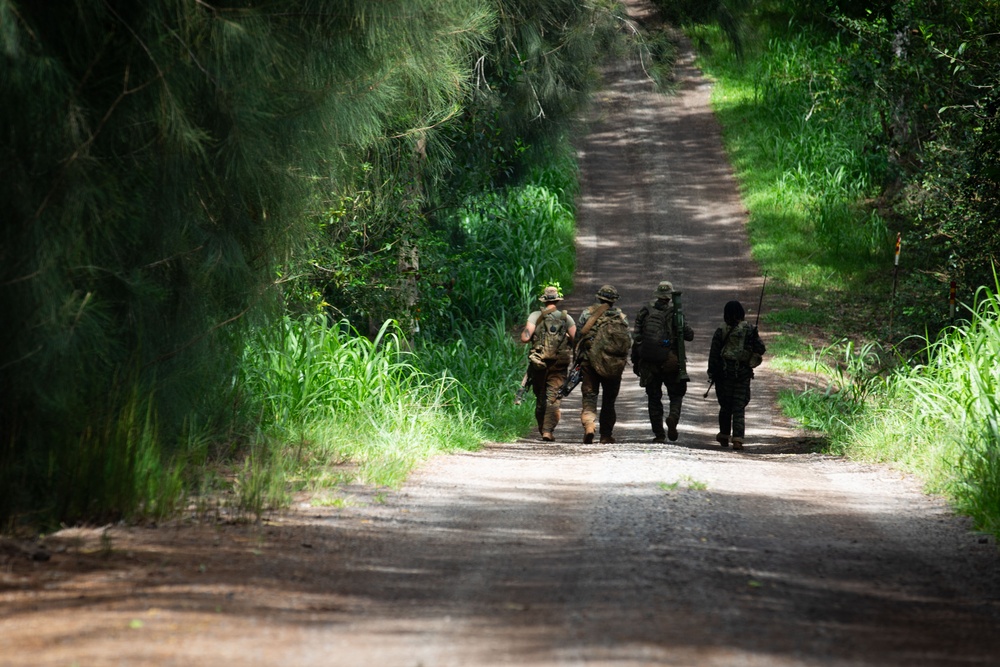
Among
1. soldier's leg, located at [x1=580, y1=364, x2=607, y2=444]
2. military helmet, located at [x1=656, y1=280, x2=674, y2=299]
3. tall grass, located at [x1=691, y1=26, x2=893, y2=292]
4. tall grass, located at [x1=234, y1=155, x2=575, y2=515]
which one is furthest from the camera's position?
tall grass, located at [x1=691, y1=26, x2=893, y2=292]

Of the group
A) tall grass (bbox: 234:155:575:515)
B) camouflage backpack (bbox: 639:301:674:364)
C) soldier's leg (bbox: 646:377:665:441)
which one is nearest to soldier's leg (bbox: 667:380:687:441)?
soldier's leg (bbox: 646:377:665:441)

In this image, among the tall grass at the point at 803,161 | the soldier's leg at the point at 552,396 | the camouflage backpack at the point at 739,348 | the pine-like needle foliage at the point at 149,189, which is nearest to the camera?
the pine-like needle foliage at the point at 149,189

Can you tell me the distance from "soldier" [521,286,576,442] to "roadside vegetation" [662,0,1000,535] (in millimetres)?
2836

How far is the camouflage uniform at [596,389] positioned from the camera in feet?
42.1

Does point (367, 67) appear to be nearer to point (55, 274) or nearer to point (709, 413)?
point (55, 274)

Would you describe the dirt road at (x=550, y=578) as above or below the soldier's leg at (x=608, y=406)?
below

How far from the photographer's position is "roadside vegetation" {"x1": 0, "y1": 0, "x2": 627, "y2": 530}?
656cm

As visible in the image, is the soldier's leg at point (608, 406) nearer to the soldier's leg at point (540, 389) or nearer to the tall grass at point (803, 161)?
the soldier's leg at point (540, 389)

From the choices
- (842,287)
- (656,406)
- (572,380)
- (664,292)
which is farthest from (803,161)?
(572,380)

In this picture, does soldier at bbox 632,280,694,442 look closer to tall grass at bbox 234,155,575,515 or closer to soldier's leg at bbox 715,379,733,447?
soldier's leg at bbox 715,379,733,447

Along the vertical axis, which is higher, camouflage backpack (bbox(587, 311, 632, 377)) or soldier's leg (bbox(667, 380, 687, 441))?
Result: camouflage backpack (bbox(587, 311, 632, 377))

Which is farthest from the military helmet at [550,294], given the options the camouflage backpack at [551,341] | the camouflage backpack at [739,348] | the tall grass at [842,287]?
the tall grass at [842,287]

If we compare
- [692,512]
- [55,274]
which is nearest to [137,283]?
[55,274]

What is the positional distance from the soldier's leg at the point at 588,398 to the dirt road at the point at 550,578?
1920 mm
